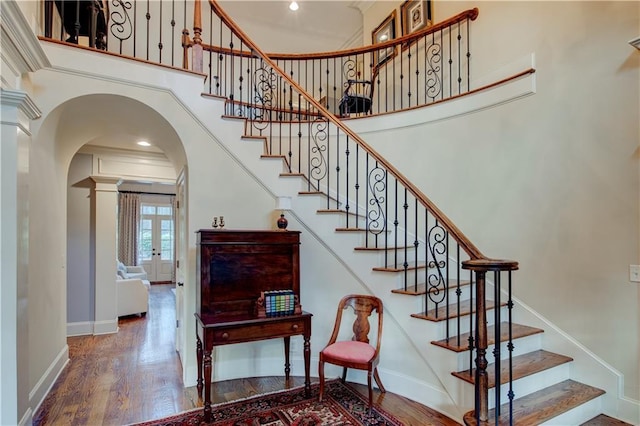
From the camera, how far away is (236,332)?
2.75 m

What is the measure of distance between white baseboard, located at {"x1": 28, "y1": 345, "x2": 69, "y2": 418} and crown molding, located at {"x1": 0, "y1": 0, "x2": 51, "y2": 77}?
2398 mm

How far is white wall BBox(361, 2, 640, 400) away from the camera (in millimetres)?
2553

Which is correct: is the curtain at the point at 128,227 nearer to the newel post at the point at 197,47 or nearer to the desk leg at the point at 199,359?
the newel post at the point at 197,47

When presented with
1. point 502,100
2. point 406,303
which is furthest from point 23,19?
point 502,100

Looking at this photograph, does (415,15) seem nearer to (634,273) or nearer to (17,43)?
(634,273)

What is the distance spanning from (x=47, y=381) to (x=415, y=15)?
5.99 meters

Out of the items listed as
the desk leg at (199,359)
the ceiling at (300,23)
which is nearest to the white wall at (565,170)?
the desk leg at (199,359)

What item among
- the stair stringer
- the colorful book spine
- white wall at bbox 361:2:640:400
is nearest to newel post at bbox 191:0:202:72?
the stair stringer

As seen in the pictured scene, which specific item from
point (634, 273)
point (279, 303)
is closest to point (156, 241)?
point (279, 303)

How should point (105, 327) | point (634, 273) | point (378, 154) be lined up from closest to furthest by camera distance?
point (634, 273), point (378, 154), point (105, 327)

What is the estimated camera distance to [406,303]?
285cm

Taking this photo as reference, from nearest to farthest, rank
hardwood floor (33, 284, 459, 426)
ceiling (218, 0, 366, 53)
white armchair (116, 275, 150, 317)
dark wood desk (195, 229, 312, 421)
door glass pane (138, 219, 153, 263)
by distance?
hardwood floor (33, 284, 459, 426)
dark wood desk (195, 229, 312, 421)
white armchair (116, 275, 150, 317)
ceiling (218, 0, 366, 53)
door glass pane (138, 219, 153, 263)

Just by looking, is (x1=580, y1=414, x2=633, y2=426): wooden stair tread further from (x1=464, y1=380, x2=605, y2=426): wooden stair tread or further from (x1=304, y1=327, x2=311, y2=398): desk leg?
(x1=304, y1=327, x2=311, y2=398): desk leg

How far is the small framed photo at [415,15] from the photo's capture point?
4691 millimetres
